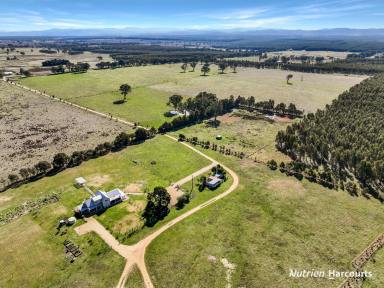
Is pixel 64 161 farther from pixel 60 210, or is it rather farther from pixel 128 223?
pixel 128 223

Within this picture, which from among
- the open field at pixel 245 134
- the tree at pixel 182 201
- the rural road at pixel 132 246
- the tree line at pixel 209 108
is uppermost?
the tree line at pixel 209 108

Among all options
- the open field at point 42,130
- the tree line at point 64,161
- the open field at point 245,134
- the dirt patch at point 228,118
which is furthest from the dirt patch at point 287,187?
the open field at point 42,130

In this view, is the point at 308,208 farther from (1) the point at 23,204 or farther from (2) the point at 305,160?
(1) the point at 23,204

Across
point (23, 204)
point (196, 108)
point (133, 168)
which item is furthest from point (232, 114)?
point (23, 204)

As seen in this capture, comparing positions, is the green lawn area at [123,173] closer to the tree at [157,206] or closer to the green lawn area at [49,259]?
the green lawn area at [49,259]

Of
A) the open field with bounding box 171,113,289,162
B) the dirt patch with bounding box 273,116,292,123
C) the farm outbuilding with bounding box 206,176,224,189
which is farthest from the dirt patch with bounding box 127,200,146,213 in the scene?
the dirt patch with bounding box 273,116,292,123
